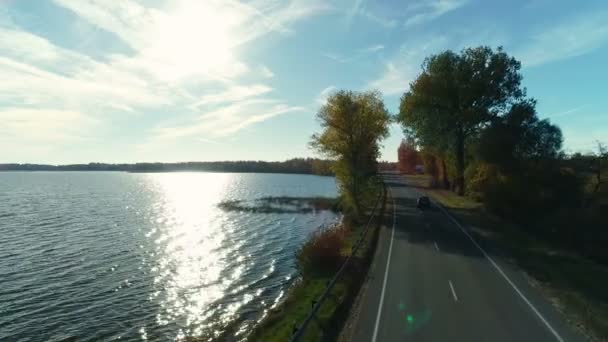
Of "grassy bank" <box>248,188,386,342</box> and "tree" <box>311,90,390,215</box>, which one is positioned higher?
"tree" <box>311,90,390,215</box>

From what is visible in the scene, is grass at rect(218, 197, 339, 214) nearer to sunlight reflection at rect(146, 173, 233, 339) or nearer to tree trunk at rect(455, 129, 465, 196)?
sunlight reflection at rect(146, 173, 233, 339)

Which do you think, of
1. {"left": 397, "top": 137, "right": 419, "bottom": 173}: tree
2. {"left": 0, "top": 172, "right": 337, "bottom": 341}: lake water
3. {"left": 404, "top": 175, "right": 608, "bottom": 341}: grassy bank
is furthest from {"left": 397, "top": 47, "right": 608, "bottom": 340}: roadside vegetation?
{"left": 397, "top": 137, "right": 419, "bottom": 173}: tree

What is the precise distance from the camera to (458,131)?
59.7 m

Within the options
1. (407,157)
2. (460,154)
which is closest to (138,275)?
(460,154)

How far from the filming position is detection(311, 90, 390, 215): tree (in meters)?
53.2

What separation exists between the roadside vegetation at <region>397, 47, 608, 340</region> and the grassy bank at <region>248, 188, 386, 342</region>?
10.1 meters

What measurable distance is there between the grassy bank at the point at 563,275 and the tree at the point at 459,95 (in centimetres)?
1878

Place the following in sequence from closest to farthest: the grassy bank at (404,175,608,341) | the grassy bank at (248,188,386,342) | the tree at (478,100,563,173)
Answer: the grassy bank at (248,188,386,342)
the grassy bank at (404,175,608,341)
the tree at (478,100,563,173)

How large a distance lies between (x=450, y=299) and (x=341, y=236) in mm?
16718

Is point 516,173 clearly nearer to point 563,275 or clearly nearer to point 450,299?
point 563,275

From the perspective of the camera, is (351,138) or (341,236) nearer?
(341,236)

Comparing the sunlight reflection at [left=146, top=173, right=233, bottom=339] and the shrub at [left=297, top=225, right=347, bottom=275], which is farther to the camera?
the shrub at [left=297, top=225, right=347, bottom=275]

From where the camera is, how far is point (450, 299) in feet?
68.7

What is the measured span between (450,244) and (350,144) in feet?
73.3
